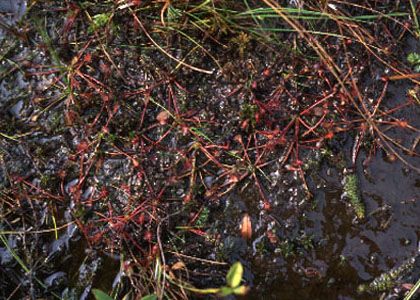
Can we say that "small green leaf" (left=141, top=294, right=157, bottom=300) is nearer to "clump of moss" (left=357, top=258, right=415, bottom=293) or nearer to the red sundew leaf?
the red sundew leaf

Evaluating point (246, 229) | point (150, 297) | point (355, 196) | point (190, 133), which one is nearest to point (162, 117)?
point (190, 133)

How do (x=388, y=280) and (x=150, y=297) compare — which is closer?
(x=150, y=297)

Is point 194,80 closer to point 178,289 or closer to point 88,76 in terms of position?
point 88,76

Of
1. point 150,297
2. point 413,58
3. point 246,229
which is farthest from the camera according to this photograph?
point 413,58

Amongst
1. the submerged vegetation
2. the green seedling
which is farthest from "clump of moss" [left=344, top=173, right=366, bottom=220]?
the green seedling

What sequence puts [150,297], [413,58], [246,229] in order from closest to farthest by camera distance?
1. [150,297]
2. [246,229]
3. [413,58]

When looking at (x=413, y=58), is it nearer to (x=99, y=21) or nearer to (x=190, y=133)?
(x=190, y=133)
